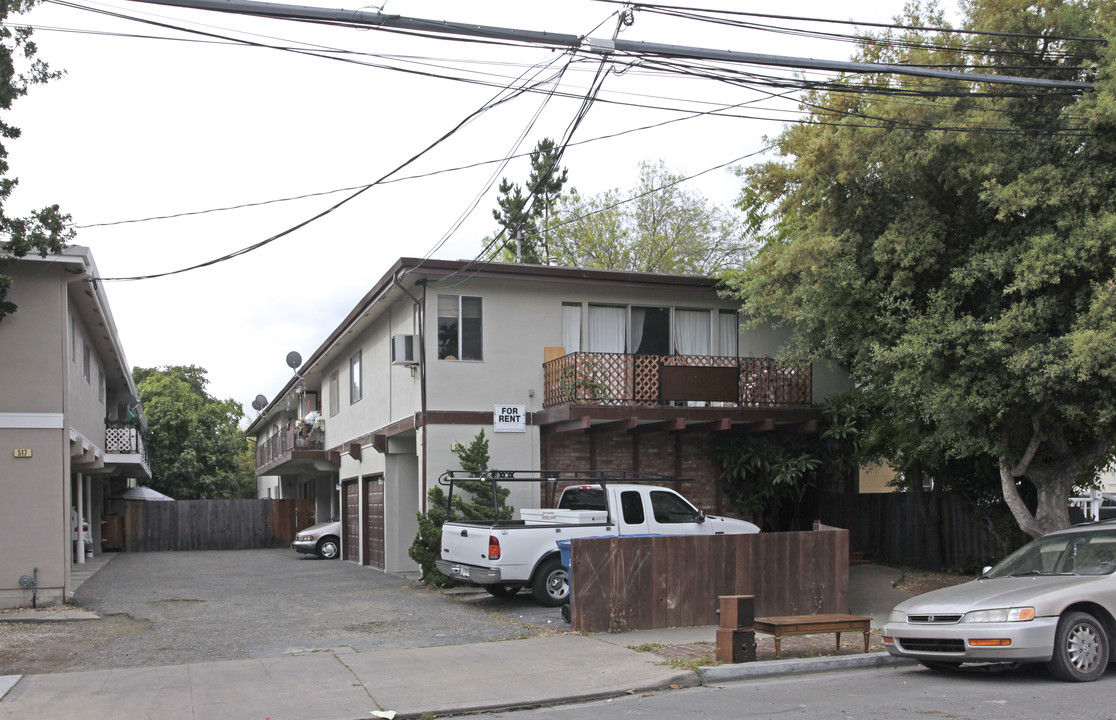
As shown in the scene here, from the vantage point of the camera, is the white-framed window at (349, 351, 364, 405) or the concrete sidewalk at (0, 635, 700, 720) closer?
the concrete sidewalk at (0, 635, 700, 720)

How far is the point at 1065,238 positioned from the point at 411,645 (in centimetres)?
972

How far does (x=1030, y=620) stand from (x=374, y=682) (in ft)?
20.0

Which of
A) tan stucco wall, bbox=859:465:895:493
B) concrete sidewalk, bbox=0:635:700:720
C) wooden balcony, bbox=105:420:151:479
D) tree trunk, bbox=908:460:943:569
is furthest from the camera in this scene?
tan stucco wall, bbox=859:465:895:493

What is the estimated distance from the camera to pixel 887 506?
20.3 m

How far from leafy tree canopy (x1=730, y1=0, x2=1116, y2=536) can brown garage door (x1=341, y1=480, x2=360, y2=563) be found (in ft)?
47.3

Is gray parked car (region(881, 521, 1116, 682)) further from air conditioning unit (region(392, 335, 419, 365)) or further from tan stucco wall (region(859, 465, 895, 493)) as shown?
tan stucco wall (region(859, 465, 895, 493))

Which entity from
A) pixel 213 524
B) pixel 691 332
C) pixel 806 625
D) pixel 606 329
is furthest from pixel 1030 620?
pixel 213 524

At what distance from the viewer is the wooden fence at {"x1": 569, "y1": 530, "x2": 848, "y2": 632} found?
12461 mm

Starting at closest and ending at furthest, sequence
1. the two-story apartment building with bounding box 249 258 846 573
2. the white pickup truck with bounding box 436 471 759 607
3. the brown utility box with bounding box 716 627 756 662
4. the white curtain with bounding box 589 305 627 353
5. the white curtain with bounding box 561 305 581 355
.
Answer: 1. the brown utility box with bounding box 716 627 756 662
2. the white pickup truck with bounding box 436 471 759 607
3. the two-story apartment building with bounding box 249 258 846 573
4. the white curtain with bounding box 561 305 581 355
5. the white curtain with bounding box 589 305 627 353

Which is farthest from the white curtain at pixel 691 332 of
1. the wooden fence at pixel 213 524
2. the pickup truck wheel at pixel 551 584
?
the wooden fence at pixel 213 524

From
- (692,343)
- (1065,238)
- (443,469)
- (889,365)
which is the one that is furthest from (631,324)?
(1065,238)

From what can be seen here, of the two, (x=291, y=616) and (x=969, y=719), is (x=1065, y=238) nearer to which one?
(x=969, y=719)

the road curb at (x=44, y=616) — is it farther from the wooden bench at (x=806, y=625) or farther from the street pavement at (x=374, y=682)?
the wooden bench at (x=806, y=625)

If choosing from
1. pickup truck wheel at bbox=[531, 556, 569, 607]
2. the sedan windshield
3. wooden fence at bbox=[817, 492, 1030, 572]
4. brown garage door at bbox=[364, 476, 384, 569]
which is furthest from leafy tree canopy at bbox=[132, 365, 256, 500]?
the sedan windshield
